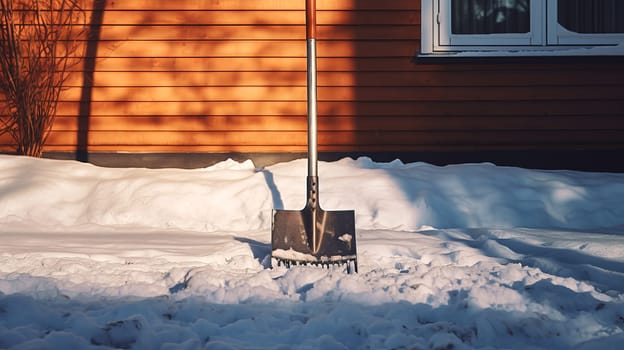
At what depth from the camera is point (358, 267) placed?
2.46 m

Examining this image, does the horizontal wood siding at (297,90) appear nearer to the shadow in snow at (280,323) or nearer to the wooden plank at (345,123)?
the wooden plank at (345,123)

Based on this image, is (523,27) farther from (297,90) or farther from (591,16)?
(297,90)

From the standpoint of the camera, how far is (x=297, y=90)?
4.62 metres

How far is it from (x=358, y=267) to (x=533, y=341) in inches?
37.6

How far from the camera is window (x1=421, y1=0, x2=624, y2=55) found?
462 centimetres

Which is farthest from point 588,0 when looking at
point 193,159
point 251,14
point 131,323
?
point 131,323

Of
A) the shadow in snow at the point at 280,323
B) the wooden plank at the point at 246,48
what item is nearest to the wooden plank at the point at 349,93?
the wooden plank at the point at 246,48

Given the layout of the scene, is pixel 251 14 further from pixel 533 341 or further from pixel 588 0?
pixel 533 341

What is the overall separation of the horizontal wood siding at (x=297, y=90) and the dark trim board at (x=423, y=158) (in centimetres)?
5

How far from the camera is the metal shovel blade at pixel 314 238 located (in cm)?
240

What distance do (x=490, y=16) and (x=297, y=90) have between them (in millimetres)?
1565

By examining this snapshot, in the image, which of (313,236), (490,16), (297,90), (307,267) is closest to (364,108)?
(297,90)

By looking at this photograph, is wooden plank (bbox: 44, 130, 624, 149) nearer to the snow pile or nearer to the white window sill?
the white window sill

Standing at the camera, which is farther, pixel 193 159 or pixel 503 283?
pixel 193 159
